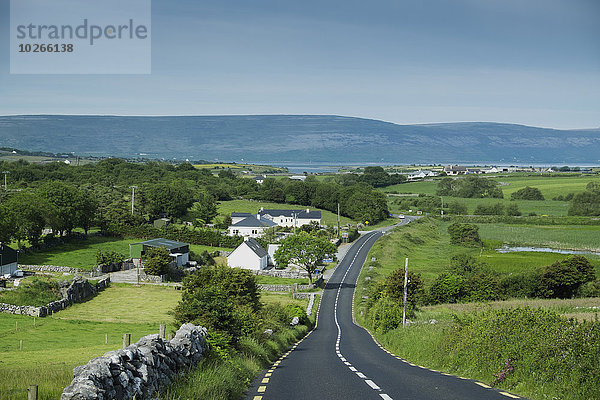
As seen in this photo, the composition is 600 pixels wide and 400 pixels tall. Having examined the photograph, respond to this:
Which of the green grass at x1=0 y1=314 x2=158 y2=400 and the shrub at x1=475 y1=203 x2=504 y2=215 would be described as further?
the shrub at x1=475 y1=203 x2=504 y2=215

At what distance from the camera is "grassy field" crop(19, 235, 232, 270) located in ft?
227

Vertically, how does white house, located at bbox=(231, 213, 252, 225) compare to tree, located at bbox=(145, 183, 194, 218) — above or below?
below

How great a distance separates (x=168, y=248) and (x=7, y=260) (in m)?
19.5

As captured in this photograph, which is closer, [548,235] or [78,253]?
[78,253]

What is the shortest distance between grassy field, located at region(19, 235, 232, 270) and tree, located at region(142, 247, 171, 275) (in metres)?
7.38

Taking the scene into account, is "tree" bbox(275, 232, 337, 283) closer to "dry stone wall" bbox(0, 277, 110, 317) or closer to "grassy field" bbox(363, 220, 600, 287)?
"grassy field" bbox(363, 220, 600, 287)

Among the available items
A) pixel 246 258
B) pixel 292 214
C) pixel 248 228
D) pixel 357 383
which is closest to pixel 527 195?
pixel 292 214

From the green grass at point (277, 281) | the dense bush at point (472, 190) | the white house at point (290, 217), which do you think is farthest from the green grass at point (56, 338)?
the dense bush at point (472, 190)

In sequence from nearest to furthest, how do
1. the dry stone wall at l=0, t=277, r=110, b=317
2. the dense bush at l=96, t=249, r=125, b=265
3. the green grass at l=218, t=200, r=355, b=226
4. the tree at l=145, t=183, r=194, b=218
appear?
the dry stone wall at l=0, t=277, r=110, b=317 < the dense bush at l=96, t=249, r=125, b=265 < the tree at l=145, t=183, r=194, b=218 < the green grass at l=218, t=200, r=355, b=226

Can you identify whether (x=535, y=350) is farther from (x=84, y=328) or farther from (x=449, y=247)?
(x=449, y=247)

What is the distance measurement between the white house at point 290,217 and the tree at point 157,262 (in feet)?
178

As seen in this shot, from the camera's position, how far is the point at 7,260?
6072 centimetres

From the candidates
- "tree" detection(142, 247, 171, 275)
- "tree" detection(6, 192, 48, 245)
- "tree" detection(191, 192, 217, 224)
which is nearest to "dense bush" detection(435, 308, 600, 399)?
"tree" detection(142, 247, 171, 275)

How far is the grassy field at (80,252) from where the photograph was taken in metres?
69.2
